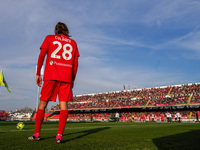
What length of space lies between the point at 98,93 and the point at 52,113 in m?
14.7

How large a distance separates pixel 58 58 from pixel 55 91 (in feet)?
2.00

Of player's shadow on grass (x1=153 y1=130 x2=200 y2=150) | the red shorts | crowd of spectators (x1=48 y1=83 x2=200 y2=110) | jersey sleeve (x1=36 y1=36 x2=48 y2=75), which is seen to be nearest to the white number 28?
jersey sleeve (x1=36 y1=36 x2=48 y2=75)

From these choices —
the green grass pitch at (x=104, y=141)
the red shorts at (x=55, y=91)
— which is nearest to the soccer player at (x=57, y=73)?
the red shorts at (x=55, y=91)

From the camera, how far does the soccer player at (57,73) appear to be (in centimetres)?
334

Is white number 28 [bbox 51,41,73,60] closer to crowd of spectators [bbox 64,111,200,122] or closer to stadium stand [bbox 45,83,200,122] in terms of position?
crowd of spectators [bbox 64,111,200,122]

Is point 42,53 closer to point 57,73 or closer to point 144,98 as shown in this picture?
point 57,73

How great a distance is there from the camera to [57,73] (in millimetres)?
3375

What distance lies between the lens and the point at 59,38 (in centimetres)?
360

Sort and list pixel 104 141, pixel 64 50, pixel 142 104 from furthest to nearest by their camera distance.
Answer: pixel 142 104 < pixel 64 50 < pixel 104 141

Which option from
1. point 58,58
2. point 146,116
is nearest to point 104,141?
point 58,58

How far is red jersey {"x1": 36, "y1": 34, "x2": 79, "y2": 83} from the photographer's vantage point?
338 centimetres

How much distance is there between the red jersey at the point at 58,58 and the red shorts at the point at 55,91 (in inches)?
3.8

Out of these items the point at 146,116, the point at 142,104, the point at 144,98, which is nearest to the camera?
the point at 146,116

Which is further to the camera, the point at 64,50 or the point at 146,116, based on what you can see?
the point at 146,116
